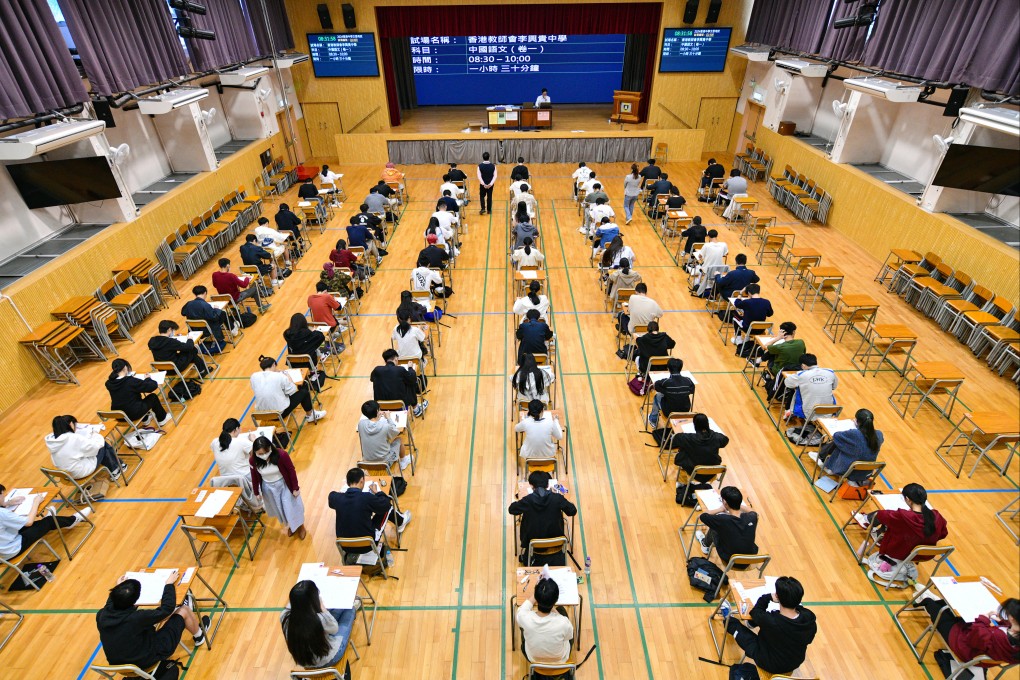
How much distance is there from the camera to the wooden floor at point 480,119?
20.3 m

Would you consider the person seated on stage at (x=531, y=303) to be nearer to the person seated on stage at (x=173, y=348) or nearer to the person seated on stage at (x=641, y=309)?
the person seated on stage at (x=641, y=309)

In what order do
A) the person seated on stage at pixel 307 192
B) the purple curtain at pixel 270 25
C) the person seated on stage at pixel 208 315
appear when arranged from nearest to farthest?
the person seated on stage at pixel 208 315, the person seated on stage at pixel 307 192, the purple curtain at pixel 270 25

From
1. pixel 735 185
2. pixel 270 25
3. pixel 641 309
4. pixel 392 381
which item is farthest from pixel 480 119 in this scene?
pixel 392 381

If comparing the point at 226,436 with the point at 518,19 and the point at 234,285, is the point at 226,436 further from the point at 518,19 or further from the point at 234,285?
the point at 518,19

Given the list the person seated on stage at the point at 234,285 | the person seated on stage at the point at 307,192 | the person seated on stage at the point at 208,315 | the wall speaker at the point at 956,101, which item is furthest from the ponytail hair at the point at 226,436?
the wall speaker at the point at 956,101

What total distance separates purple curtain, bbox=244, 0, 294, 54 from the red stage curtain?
331 cm

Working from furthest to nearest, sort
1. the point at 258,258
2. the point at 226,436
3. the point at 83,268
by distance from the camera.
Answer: the point at 258,258
the point at 83,268
the point at 226,436

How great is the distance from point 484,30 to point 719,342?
15048 millimetres

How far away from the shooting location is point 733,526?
517cm

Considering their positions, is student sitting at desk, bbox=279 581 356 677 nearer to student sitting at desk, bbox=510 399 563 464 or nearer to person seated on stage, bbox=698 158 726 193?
student sitting at desk, bbox=510 399 563 464

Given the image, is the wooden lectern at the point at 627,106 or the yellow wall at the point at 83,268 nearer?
the yellow wall at the point at 83,268

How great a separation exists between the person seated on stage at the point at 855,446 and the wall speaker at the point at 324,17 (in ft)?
67.2

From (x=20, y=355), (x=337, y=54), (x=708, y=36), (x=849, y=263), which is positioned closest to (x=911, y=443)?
(x=849, y=263)

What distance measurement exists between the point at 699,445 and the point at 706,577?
55.4 inches
